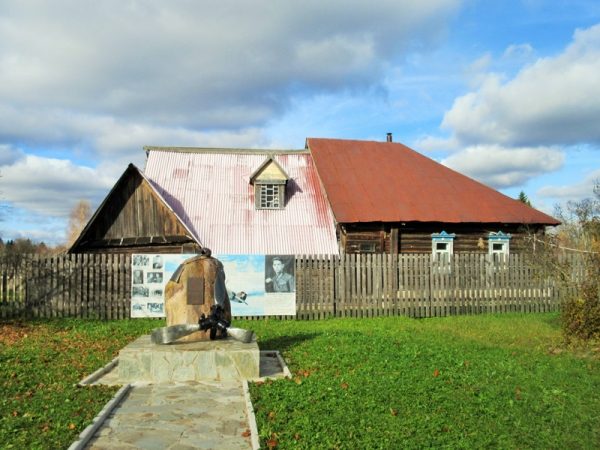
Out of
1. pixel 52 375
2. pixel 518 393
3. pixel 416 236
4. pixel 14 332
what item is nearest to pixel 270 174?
pixel 416 236

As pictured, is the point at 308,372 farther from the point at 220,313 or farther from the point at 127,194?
the point at 127,194

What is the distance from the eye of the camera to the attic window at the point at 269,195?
24.2m

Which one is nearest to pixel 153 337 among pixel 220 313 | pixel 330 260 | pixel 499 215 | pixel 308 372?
pixel 220 313

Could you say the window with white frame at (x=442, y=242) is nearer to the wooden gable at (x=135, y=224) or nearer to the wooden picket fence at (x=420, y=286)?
the wooden picket fence at (x=420, y=286)

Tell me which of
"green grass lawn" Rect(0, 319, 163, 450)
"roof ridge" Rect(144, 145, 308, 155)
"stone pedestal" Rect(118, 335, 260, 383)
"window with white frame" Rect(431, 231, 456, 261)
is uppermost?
"roof ridge" Rect(144, 145, 308, 155)

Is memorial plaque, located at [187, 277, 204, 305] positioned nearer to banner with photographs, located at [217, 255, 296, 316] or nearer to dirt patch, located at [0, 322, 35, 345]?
dirt patch, located at [0, 322, 35, 345]

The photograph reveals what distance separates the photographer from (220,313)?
9.69 m

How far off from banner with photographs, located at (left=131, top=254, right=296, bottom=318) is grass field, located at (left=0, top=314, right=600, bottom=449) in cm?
286

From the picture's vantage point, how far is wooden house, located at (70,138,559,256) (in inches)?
801

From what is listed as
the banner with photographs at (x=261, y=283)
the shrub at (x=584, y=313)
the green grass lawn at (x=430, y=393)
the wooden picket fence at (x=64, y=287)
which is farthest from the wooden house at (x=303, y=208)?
the shrub at (x=584, y=313)

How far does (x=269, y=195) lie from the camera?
80.3 ft

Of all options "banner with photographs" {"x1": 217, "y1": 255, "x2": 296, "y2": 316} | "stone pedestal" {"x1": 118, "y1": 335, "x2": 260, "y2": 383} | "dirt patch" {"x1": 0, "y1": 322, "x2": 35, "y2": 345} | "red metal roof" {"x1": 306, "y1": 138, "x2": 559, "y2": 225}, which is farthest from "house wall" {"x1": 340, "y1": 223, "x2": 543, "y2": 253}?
"stone pedestal" {"x1": 118, "y1": 335, "x2": 260, "y2": 383}

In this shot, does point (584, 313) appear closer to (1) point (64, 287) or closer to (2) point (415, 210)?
(2) point (415, 210)

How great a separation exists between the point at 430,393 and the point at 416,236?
16133mm
